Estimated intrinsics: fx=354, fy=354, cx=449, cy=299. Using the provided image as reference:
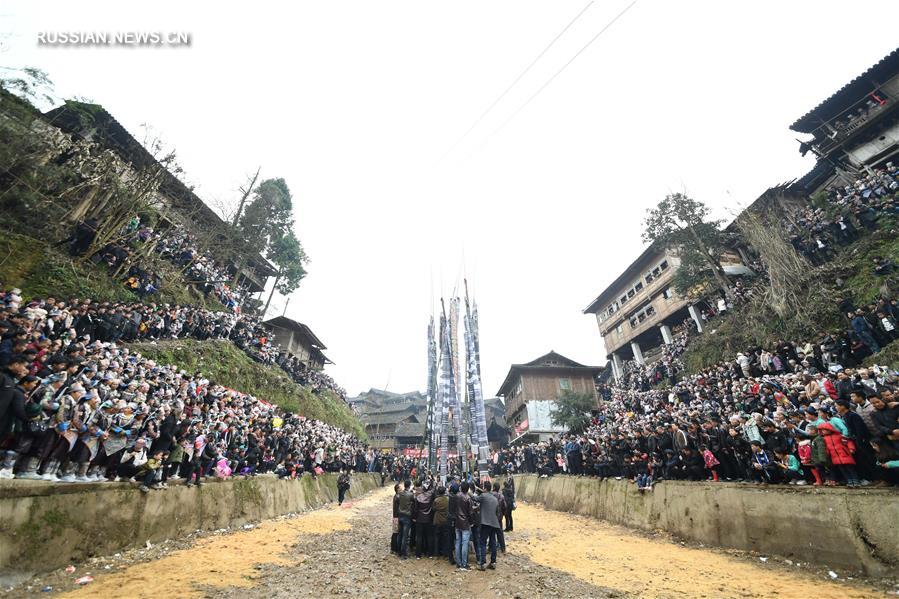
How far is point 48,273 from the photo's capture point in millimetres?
12555

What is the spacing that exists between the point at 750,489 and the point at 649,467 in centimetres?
387

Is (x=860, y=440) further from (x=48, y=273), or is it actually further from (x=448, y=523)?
(x=48, y=273)

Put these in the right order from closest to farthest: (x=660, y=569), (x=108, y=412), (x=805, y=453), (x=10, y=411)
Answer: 1. (x=10, y=411)
2. (x=660, y=569)
3. (x=805, y=453)
4. (x=108, y=412)

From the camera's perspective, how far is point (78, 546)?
19.5 ft

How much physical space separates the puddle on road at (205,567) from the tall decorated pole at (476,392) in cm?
674

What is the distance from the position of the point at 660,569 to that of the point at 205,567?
8.67 metres

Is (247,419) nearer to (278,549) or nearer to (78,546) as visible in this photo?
(278,549)

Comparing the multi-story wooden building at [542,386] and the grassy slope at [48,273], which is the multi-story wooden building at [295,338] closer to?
the grassy slope at [48,273]

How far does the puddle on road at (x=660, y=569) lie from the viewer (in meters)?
5.64

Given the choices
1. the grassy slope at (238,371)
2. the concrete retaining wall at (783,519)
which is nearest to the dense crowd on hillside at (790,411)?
the concrete retaining wall at (783,519)

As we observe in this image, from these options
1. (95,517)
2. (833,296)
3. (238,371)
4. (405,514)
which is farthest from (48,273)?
(833,296)

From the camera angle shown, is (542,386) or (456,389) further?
(542,386)

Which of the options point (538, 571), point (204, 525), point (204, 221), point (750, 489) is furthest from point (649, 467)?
point (204, 221)

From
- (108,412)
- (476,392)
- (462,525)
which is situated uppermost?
(476,392)
